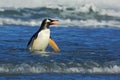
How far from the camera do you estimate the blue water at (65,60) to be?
9.95m

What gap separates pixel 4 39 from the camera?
1428 centimetres

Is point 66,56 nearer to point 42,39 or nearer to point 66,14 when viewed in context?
point 42,39

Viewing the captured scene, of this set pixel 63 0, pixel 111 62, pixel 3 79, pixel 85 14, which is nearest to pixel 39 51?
pixel 111 62

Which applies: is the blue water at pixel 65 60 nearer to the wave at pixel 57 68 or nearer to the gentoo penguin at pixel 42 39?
the wave at pixel 57 68

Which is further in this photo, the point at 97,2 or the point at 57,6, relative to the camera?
the point at 97,2

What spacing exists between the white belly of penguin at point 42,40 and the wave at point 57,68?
2384 millimetres

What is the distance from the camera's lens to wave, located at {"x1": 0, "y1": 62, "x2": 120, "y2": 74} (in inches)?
397

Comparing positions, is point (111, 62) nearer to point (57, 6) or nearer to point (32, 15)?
point (32, 15)

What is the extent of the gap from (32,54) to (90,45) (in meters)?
2.07

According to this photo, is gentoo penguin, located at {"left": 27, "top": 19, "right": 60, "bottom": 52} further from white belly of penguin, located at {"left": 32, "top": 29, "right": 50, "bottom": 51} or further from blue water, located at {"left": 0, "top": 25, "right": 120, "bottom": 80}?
blue water, located at {"left": 0, "top": 25, "right": 120, "bottom": 80}

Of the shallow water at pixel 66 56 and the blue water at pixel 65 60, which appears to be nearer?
the blue water at pixel 65 60

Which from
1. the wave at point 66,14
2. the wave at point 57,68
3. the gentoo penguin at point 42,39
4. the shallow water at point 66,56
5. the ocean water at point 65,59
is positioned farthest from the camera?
the wave at point 66,14

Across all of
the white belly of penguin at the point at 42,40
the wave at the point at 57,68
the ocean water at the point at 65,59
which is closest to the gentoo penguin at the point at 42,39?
the white belly of penguin at the point at 42,40

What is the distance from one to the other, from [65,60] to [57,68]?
79 cm
